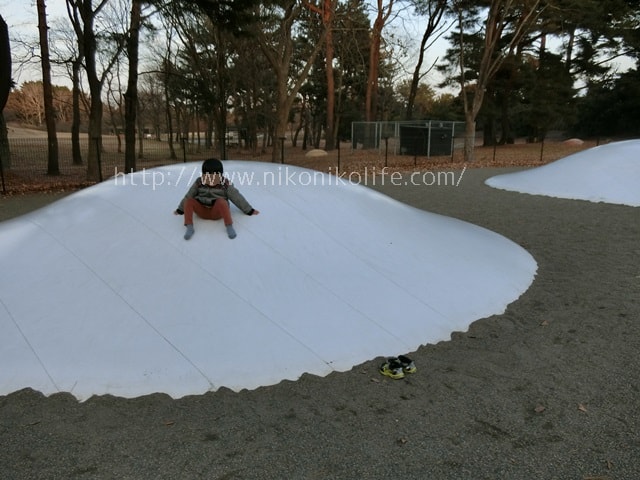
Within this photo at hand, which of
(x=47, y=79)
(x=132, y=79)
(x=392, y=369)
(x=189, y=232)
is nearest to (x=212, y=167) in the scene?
(x=189, y=232)

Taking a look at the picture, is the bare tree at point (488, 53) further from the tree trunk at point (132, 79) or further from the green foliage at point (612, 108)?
the green foliage at point (612, 108)

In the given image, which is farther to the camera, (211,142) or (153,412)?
(211,142)

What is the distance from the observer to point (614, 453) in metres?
2.36

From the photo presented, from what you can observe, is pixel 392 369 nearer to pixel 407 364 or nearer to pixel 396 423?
pixel 407 364

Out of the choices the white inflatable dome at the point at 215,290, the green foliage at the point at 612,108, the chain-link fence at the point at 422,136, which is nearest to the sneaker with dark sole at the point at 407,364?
the white inflatable dome at the point at 215,290

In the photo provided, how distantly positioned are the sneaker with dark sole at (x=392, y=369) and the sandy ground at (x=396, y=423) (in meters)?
0.06

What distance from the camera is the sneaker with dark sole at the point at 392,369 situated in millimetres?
3078

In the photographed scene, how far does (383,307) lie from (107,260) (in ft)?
7.15

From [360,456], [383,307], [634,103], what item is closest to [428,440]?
[360,456]

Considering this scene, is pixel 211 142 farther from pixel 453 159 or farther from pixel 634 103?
pixel 634 103

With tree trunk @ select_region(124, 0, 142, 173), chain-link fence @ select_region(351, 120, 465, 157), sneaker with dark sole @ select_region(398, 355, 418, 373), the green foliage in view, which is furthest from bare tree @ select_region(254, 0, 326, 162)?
the green foliage

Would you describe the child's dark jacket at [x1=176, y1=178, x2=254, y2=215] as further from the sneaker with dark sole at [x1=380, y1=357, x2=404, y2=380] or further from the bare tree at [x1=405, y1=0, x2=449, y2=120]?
the bare tree at [x1=405, y1=0, x2=449, y2=120]

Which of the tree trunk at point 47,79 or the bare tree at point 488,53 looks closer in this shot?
the tree trunk at point 47,79

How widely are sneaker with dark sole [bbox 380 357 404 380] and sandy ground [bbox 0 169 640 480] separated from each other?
0.06m
